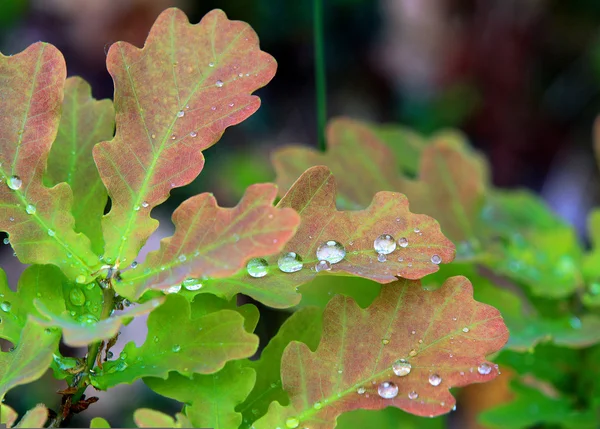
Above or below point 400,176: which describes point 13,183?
above

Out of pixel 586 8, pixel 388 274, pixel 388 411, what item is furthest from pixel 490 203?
pixel 586 8

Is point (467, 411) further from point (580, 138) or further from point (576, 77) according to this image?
point (576, 77)

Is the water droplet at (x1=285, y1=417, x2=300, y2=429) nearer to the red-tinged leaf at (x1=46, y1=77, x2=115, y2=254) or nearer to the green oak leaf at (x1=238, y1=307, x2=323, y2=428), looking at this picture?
the green oak leaf at (x1=238, y1=307, x2=323, y2=428)

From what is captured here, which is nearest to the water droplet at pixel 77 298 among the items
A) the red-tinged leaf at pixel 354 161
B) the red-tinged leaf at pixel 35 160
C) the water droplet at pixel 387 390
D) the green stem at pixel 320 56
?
the red-tinged leaf at pixel 35 160

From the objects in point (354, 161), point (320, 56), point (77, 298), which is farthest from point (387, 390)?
point (320, 56)

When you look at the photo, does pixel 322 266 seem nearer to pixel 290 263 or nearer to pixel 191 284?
pixel 290 263

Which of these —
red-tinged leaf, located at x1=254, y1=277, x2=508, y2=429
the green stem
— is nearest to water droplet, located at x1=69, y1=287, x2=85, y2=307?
red-tinged leaf, located at x1=254, y1=277, x2=508, y2=429

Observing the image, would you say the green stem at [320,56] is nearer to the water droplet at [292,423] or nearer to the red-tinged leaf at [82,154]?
the red-tinged leaf at [82,154]
